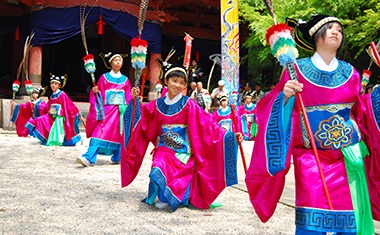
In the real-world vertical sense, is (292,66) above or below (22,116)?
above

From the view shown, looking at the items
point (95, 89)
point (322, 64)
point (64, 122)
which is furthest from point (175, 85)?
point (64, 122)

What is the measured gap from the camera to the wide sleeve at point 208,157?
175 inches

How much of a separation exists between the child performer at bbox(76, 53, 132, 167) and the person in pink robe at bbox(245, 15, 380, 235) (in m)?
4.30

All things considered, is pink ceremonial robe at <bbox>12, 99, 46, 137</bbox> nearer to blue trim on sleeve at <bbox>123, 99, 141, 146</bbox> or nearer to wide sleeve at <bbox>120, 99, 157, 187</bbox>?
blue trim on sleeve at <bbox>123, 99, 141, 146</bbox>

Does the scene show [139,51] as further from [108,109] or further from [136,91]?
[108,109]

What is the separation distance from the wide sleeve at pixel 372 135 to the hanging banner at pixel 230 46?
23.8 ft

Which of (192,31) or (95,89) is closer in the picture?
(95,89)

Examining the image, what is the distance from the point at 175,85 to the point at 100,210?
1284 millimetres

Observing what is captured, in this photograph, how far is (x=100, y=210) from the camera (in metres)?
4.27

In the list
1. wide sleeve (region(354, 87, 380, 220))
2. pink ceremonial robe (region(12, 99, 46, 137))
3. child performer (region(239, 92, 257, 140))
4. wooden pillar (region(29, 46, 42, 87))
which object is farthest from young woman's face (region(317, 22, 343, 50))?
wooden pillar (region(29, 46, 42, 87))

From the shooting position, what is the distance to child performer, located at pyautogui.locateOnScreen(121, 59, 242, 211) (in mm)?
4426

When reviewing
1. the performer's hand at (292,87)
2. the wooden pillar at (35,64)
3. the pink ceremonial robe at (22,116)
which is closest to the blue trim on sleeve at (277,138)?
the performer's hand at (292,87)

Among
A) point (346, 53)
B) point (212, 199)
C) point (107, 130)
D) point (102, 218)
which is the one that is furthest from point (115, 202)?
point (346, 53)

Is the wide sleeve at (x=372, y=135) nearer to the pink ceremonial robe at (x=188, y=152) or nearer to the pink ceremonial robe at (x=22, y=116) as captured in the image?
the pink ceremonial robe at (x=188, y=152)
